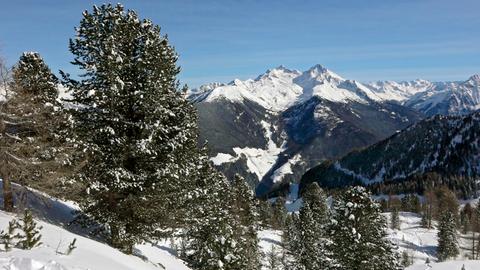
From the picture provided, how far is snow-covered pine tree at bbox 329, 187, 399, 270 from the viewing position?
39.4 meters

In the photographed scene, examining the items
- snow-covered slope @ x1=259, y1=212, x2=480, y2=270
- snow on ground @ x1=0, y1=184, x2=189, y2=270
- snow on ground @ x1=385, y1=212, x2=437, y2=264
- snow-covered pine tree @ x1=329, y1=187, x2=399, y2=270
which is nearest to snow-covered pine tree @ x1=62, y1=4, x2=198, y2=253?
snow on ground @ x1=0, y1=184, x2=189, y2=270

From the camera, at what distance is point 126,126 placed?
882 inches

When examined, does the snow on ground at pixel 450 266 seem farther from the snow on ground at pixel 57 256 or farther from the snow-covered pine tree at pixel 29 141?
the snow-covered pine tree at pixel 29 141

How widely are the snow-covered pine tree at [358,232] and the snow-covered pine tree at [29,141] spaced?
2663cm

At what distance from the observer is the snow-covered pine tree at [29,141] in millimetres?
19844

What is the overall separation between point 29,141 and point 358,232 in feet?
95.1

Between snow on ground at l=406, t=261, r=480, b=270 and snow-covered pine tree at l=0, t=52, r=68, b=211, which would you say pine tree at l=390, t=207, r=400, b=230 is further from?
snow-covered pine tree at l=0, t=52, r=68, b=211

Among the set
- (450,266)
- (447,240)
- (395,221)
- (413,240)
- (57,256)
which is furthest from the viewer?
(395,221)

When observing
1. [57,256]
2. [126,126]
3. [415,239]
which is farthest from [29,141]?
[415,239]

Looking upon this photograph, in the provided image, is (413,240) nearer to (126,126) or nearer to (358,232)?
(358,232)

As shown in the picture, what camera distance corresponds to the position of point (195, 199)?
85.5 feet

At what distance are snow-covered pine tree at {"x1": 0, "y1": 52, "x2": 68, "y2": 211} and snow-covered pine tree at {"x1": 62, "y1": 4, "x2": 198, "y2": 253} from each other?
112 cm

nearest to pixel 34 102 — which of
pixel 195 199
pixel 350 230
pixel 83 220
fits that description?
pixel 83 220

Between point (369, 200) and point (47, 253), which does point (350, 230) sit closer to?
point (369, 200)
